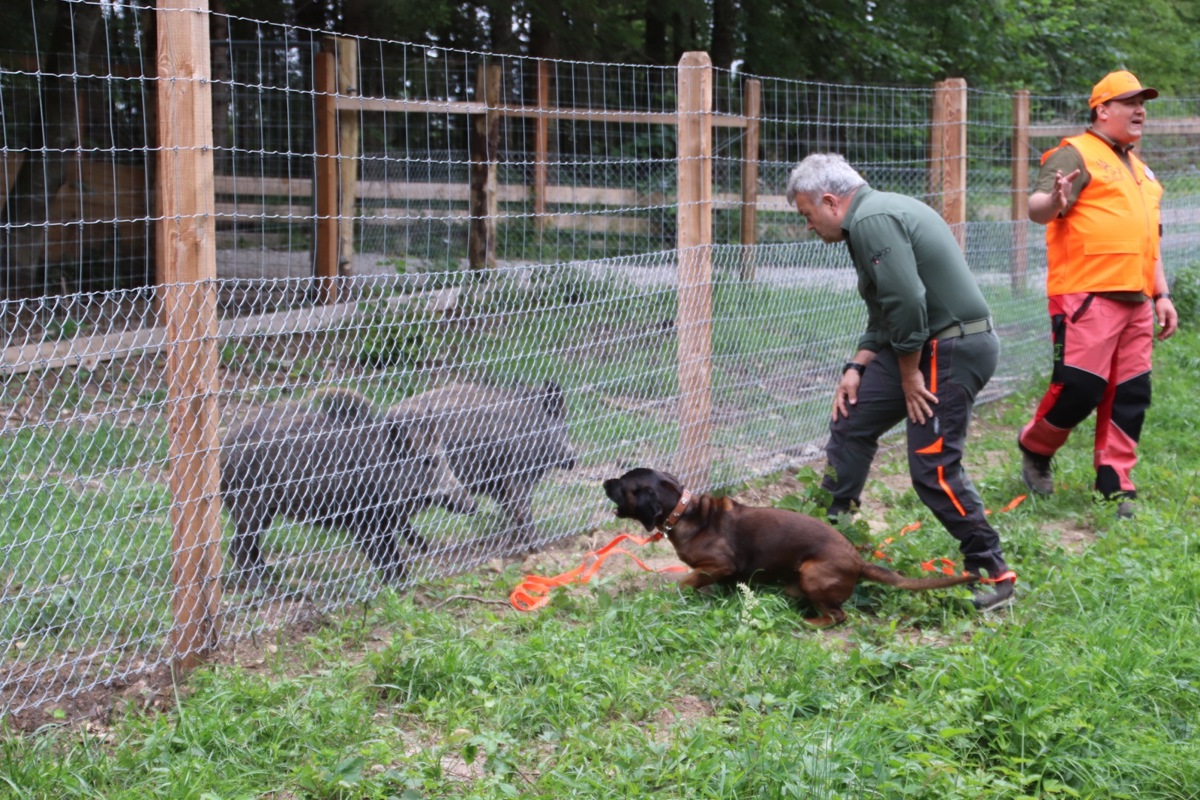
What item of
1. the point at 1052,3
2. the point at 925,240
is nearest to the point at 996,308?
the point at 925,240

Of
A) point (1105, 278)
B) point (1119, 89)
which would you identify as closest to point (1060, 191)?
point (1105, 278)

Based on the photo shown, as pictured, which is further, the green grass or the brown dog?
the brown dog

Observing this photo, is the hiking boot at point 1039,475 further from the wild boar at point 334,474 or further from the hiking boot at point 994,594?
the wild boar at point 334,474

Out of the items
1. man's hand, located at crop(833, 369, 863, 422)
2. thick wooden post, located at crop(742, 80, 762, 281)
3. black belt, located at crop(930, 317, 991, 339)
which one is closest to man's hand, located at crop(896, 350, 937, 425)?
black belt, located at crop(930, 317, 991, 339)

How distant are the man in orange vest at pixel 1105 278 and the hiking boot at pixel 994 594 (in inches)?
64.9

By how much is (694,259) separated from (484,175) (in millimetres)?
4972

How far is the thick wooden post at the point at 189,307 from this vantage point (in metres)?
3.97

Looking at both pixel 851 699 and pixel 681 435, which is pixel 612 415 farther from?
pixel 851 699

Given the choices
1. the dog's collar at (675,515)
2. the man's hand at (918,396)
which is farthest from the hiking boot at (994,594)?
the dog's collar at (675,515)

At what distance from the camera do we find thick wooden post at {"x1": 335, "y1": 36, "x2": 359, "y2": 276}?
932 cm

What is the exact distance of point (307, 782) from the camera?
3275 mm

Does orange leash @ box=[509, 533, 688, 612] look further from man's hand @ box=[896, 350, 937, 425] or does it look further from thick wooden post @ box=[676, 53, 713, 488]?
man's hand @ box=[896, 350, 937, 425]

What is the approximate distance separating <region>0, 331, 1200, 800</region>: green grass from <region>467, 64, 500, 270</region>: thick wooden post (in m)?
5.74

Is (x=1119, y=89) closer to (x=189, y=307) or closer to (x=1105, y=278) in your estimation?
(x=1105, y=278)
